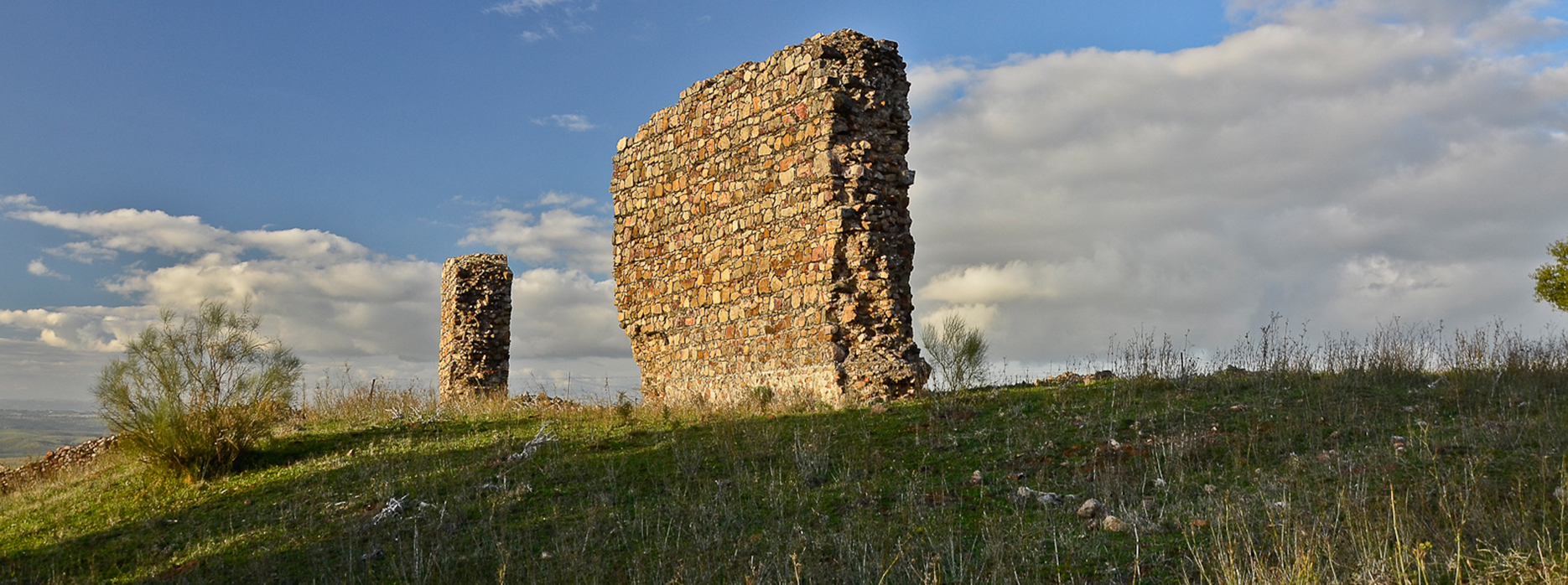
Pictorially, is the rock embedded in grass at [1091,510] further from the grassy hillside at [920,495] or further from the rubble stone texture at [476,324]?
the rubble stone texture at [476,324]

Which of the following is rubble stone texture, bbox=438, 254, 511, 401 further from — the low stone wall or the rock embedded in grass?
the rock embedded in grass

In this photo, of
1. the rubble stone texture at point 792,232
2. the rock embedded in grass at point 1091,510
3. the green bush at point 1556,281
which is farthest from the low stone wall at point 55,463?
the green bush at point 1556,281

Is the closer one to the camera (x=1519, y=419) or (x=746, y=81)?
(x=1519, y=419)

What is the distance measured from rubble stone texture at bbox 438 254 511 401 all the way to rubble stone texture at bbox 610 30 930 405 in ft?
28.3

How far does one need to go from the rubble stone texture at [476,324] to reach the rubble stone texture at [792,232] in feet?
28.3

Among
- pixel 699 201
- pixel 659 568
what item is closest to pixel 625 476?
pixel 659 568

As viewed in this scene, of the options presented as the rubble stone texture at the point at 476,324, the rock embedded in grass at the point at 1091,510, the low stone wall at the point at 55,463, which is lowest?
the low stone wall at the point at 55,463

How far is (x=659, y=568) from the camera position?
5.48m

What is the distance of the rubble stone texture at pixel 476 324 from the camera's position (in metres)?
20.9

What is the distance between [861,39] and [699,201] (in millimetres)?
3251

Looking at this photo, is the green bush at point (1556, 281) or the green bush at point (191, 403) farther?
the green bush at point (1556, 281)

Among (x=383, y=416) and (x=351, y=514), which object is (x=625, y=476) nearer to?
(x=351, y=514)

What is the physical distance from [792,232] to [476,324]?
1178 cm

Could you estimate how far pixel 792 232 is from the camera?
1157 centimetres
